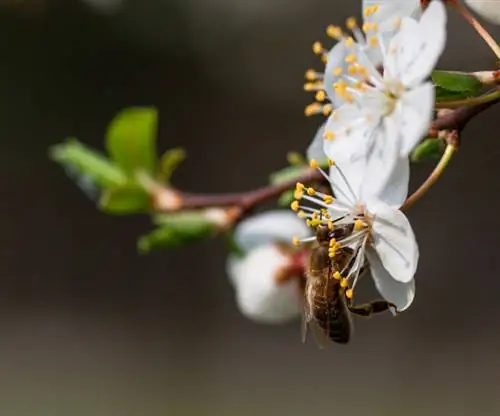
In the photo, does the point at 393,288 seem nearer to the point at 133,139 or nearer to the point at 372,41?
the point at 372,41

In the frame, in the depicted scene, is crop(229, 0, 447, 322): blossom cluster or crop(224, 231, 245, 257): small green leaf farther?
crop(224, 231, 245, 257): small green leaf

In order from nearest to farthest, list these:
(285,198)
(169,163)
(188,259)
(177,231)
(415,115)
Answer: (415,115)
(285,198)
(177,231)
(169,163)
(188,259)

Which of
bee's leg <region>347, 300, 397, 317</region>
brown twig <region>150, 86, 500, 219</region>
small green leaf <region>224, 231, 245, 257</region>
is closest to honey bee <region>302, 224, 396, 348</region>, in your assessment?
bee's leg <region>347, 300, 397, 317</region>

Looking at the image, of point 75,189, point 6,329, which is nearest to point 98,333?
point 6,329

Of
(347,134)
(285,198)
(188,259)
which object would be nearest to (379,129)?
(347,134)

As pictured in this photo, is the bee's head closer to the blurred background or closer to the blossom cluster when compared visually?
the blossom cluster

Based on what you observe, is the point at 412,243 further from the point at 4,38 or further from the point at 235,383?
the point at 4,38
